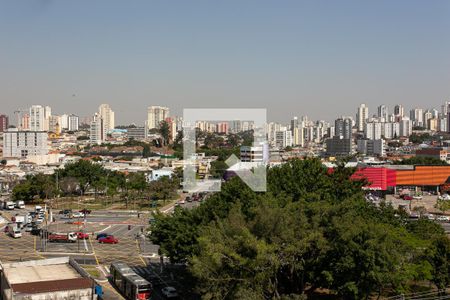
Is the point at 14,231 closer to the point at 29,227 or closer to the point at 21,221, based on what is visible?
the point at 29,227

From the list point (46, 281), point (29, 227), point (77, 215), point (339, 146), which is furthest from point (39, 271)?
point (339, 146)

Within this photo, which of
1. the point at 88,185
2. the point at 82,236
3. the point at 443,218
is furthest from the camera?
Result: the point at 88,185

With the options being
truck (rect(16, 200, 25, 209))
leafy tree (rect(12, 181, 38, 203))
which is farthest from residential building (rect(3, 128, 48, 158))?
truck (rect(16, 200, 25, 209))

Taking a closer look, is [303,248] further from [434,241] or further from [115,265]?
A: [115,265]

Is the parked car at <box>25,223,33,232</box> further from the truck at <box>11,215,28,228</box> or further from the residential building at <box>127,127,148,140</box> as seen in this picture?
the residential building at <box>127,127,148,140</box>

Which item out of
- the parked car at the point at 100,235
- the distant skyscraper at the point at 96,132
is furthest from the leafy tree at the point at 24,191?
the distant skyscraper at the point at 96,132
